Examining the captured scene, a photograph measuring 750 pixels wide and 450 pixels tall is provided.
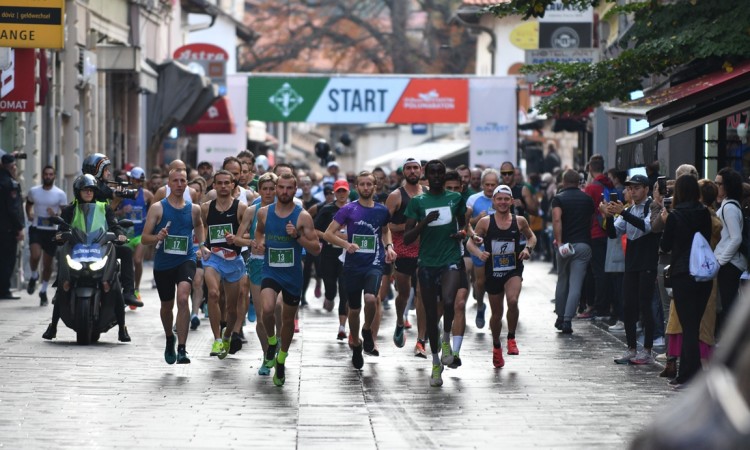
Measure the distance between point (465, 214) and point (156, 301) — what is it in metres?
9.11

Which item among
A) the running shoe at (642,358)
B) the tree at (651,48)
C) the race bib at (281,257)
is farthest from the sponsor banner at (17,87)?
the running shoe at (642,358)

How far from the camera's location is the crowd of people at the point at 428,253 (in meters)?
12.4

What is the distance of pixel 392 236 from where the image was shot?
49.4ft

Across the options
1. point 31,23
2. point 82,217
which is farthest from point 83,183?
point 31,23

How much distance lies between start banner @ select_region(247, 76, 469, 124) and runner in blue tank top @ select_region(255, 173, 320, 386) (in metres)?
26.8

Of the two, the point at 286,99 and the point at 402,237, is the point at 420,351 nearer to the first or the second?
the point at 402,237

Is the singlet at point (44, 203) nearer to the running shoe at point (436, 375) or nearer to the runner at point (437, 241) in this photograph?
the runner at point (437, 241)

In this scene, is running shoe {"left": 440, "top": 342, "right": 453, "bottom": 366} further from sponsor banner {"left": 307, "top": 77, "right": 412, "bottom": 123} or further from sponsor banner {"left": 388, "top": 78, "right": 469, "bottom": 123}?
sponsor banner {"left": 388, "top": 78, "right": 469, "bottom": 123}

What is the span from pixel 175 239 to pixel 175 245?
6cm

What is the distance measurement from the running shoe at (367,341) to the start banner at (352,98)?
82.4ft

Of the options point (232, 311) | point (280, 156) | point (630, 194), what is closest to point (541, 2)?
point (630, 194)

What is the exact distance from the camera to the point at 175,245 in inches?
535

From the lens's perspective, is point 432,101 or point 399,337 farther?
point 432,101

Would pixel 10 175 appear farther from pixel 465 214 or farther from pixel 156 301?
pixel 465 214
